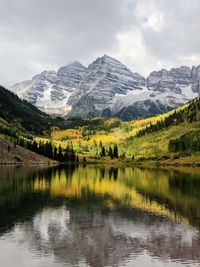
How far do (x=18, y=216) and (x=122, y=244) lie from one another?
89.1 ft

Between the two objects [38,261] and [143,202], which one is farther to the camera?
[143,202]

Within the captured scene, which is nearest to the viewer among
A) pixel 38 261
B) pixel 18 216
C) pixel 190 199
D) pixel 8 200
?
pixel 38 261

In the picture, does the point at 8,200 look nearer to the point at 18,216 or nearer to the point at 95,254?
the point at 18,216

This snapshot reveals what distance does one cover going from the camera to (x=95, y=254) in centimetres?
5378

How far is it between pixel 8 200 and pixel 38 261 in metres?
52.0

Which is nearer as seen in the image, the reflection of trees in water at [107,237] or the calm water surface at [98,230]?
the calm water surface at [98,230]

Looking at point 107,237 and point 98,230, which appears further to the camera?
point 98,230

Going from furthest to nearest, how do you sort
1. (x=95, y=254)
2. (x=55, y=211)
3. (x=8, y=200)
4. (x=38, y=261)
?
(x=8, y=200) < (x=55, y=211) < (x=95, y=254) < (x=38, y=261)

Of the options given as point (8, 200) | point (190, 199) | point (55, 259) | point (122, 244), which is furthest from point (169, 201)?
point (55, 259)

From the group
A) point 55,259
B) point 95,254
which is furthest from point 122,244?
point 55,259

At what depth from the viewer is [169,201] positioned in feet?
345

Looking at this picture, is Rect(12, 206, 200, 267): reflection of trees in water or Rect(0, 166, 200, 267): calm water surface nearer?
Rect(0, 166, 200, 267): calm water surface

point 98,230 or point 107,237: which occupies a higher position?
point 98,230

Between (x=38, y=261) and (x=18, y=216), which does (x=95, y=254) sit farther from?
(x=18, y=216)
